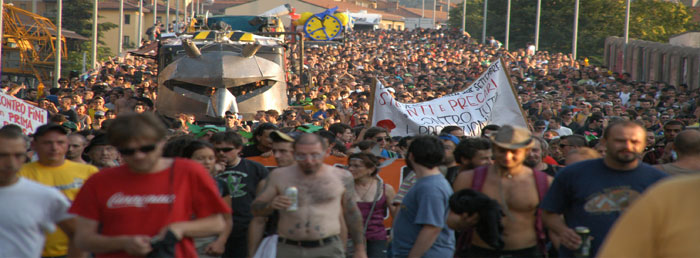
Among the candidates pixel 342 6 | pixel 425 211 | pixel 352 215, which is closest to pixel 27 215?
pixel 352 215

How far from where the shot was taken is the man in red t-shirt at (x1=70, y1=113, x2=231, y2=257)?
14.6 ft

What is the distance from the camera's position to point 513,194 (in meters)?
6.02

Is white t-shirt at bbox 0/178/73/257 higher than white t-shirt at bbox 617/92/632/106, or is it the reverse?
white t-shirt at bbox 617/92/632/106

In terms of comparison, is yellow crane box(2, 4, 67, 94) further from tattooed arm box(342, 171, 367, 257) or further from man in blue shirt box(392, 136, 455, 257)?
man in blue shirt box(392, 136, 455, 257)

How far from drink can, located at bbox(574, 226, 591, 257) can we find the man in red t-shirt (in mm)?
2060

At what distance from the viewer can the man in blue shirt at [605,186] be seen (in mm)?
5617

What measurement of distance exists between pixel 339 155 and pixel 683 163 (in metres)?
3.74

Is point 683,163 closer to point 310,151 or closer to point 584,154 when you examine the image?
point 584,154

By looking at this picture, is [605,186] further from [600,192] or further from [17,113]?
[17,113]

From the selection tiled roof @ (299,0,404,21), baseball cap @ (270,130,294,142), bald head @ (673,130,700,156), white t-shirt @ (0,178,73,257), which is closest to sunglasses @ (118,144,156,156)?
white t-shirt @ (0,178,73,257)

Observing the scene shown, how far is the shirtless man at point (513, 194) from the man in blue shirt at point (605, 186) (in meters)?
0.27

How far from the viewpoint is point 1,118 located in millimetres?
11117

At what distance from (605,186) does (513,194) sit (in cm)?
58

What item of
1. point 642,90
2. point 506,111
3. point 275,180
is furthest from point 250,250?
point 642,90
